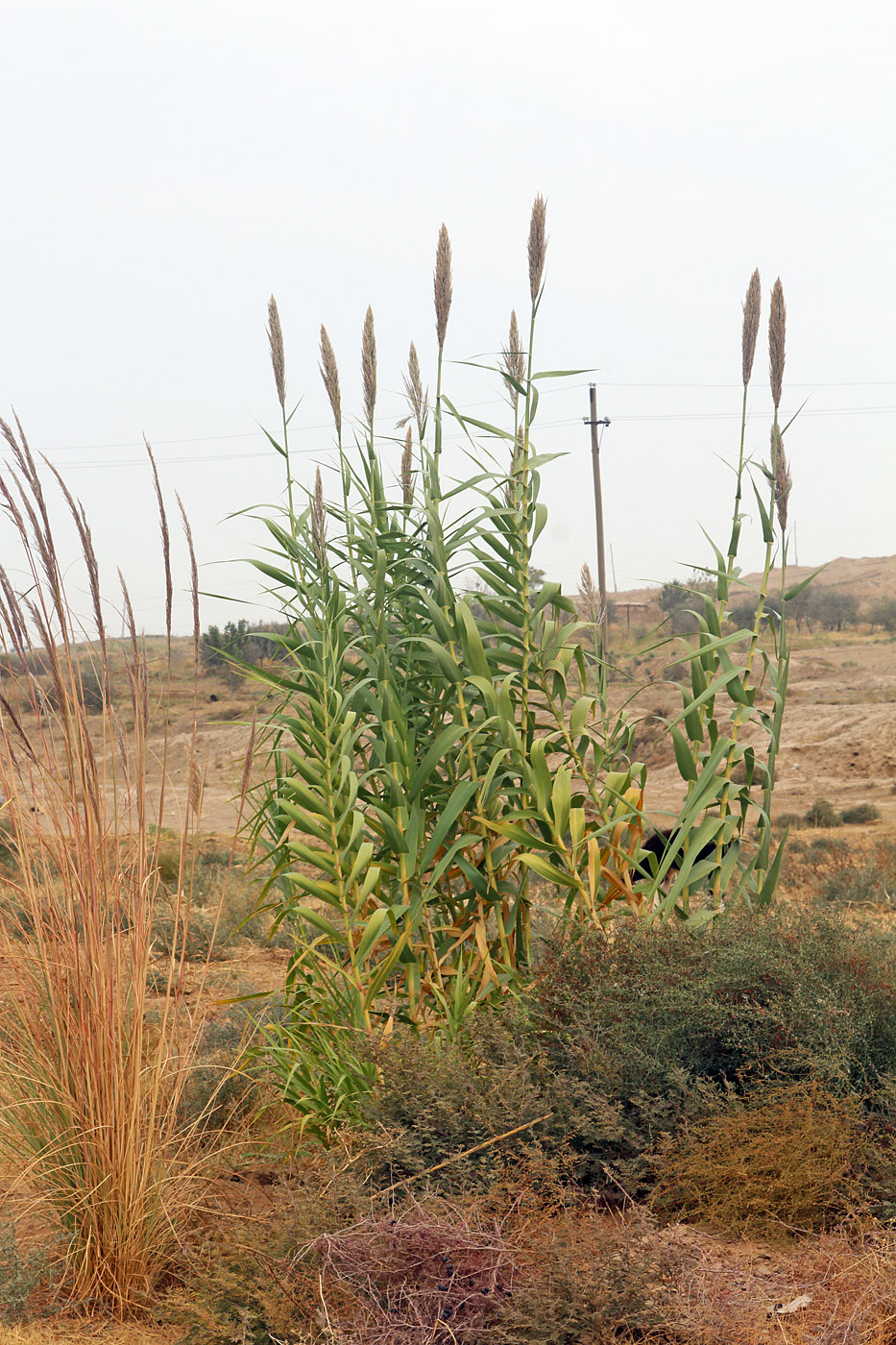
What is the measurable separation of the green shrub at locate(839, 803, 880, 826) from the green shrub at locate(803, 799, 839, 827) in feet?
0.45

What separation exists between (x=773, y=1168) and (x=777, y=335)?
2.52 metres

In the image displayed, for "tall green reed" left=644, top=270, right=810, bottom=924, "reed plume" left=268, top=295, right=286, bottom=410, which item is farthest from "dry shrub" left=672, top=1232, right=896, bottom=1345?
"reed plume" left=268, top=295, right=286, bottom=410

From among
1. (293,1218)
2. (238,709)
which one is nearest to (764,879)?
(293,1218)

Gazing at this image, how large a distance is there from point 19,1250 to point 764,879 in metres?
2.54

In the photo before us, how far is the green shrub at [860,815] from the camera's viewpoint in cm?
1408

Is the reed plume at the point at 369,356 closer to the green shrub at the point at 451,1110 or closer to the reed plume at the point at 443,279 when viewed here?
the reed plume at the point at 443,279

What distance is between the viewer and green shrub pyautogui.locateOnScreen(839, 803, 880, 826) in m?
14.1

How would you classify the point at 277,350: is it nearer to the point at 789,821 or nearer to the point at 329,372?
the point at 329,372

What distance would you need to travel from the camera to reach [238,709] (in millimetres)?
27141

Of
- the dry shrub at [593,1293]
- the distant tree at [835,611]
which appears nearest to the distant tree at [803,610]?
the distant tree at [835,611]

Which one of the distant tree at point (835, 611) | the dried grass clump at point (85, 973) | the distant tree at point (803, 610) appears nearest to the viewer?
the dried grass clump at point (85, 973)

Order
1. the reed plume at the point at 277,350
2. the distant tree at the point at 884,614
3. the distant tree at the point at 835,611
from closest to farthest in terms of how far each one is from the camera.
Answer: the reed plume at the point at 277,350 → the distant tree at the point at 884,614 → the distant tree at the point at 835,611

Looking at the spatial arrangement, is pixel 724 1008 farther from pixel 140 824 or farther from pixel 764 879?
pixel 140 824

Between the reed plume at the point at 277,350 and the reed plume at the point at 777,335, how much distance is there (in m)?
1.61
